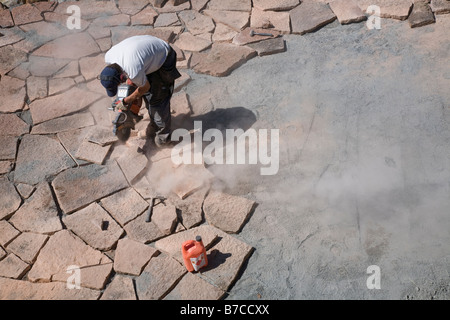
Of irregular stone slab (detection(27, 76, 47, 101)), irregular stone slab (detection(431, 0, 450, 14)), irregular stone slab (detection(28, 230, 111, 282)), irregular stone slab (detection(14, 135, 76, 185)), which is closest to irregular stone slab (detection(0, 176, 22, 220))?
irregular stone slab (detection(14, 135, 76, 185))

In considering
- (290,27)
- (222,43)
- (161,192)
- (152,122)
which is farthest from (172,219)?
(290,27)

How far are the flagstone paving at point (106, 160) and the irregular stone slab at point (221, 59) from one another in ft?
0.07

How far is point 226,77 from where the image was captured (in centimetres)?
730

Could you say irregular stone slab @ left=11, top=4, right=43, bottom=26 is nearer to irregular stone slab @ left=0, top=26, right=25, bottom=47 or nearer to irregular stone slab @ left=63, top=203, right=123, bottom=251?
irregular stone slab @ left=0, top=26, right=25, bottom=47

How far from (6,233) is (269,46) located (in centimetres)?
490

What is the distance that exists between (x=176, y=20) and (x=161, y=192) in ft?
13.1

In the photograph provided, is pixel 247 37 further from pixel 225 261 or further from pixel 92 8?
pixel 225 261

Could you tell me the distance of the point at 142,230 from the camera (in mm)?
5332

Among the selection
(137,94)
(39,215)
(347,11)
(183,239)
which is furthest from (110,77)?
(347,11)

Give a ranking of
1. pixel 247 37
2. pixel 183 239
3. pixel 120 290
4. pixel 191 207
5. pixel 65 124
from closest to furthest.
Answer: pixel 120 290, pixel 183 239, pixel 191 207, pixel 65 124, pixel 247 37

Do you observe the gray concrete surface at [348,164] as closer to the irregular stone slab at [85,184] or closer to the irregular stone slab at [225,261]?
the irregular stone slab at [225,261]

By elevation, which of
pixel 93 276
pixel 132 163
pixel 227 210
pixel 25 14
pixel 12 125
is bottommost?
pixel 93 276

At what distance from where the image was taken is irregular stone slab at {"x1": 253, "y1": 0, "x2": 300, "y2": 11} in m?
8.23

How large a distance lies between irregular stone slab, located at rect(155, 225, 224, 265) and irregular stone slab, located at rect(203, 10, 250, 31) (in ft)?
13.8
